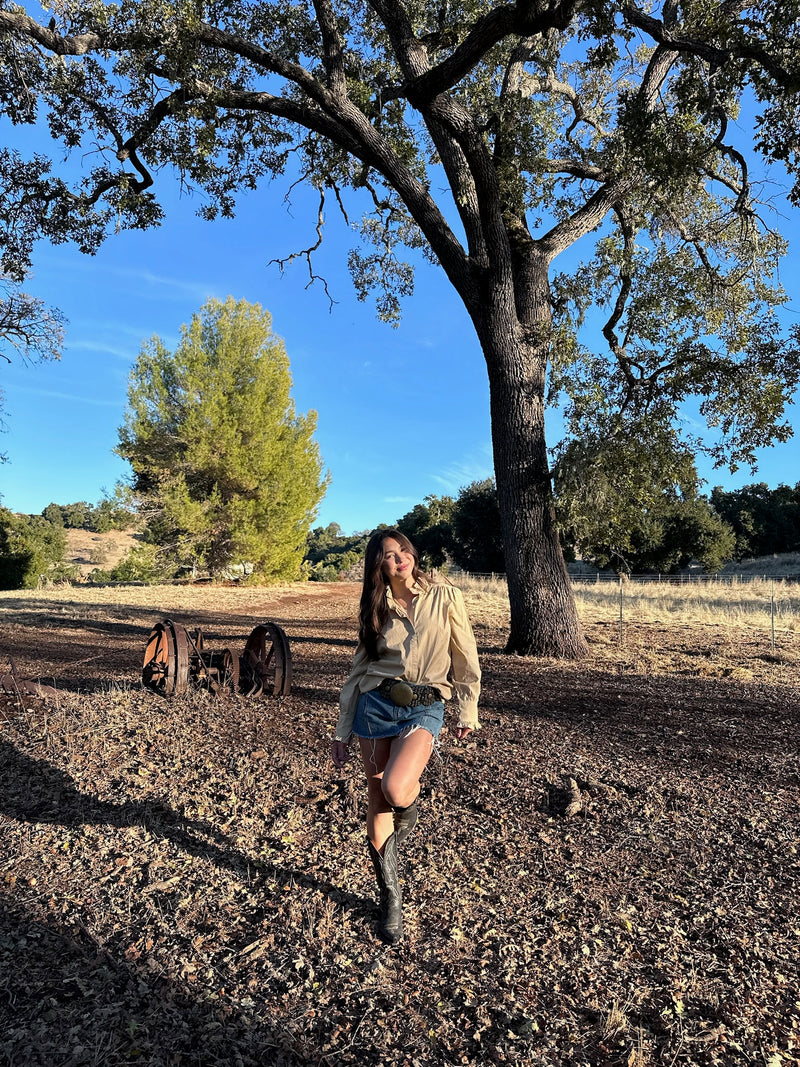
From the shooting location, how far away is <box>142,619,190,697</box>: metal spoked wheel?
18.4 feet

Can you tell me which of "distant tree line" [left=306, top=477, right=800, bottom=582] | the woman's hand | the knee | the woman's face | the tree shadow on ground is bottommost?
the tree shadow on ground

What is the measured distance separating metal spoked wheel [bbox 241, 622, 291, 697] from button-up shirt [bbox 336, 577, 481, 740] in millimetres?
3162

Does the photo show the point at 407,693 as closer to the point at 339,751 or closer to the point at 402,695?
the point at 402,695

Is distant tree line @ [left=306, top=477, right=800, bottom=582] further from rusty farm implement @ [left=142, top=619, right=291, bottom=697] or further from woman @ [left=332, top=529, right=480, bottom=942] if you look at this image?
woman @ [left=332, top=529, right=480, bottom=942]

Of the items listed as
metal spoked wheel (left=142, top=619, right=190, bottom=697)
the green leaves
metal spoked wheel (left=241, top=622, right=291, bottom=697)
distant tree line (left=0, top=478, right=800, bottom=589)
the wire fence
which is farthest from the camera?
the green leaves

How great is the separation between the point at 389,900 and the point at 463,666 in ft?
3.27

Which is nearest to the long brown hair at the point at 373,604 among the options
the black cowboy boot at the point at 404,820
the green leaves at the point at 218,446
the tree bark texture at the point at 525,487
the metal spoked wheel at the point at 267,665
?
the black cowboy boot at the point at 404,820

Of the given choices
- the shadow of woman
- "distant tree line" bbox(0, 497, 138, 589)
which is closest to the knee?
the shadow of woman

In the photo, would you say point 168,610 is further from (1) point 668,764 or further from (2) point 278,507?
(1) point 668,764

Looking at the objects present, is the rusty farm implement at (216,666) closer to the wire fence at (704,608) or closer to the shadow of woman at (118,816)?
the shadow of woman at (118,816)

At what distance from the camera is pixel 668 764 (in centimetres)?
443

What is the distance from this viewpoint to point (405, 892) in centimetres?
291

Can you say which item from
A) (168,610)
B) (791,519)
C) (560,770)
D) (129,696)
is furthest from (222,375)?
(791,519)

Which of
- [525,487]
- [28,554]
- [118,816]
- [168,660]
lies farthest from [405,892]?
[28,554]
